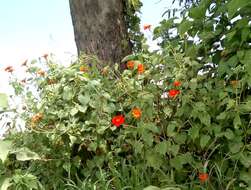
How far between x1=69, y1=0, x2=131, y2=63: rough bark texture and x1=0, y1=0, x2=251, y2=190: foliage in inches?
52.2

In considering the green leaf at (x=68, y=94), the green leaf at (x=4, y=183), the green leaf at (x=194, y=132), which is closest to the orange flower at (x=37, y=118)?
the green leaf at (x=68, y=94)

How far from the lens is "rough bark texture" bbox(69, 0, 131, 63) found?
17.6ft

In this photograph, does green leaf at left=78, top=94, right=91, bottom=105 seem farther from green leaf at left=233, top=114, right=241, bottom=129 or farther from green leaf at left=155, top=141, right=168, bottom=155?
green leaf at left=233, top=114, right=241, bottom=129

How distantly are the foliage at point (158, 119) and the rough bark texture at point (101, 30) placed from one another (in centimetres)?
133

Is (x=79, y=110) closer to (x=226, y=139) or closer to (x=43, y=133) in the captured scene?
(x=43, y=133)

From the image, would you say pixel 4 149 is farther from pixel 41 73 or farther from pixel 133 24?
pixel 133 24

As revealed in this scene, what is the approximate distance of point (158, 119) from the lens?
11.5ft

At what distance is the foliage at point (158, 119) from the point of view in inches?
125

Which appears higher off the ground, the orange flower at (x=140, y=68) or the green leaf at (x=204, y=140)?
the orange flower at (x=140, y=68)

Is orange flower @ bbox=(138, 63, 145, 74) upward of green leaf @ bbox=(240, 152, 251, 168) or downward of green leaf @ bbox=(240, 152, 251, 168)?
Result: upward

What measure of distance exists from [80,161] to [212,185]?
102 cm

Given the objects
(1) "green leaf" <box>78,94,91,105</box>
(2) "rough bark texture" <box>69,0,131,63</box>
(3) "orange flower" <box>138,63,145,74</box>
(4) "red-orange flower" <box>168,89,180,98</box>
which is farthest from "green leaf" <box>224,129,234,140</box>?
(2) "rough bark texture" <box>69,0,131,63</box>

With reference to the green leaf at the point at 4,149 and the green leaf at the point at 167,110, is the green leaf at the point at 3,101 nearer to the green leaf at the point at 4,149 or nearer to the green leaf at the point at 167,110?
the green leaf at the point at 4,149

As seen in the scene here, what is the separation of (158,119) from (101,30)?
83.5 inches
